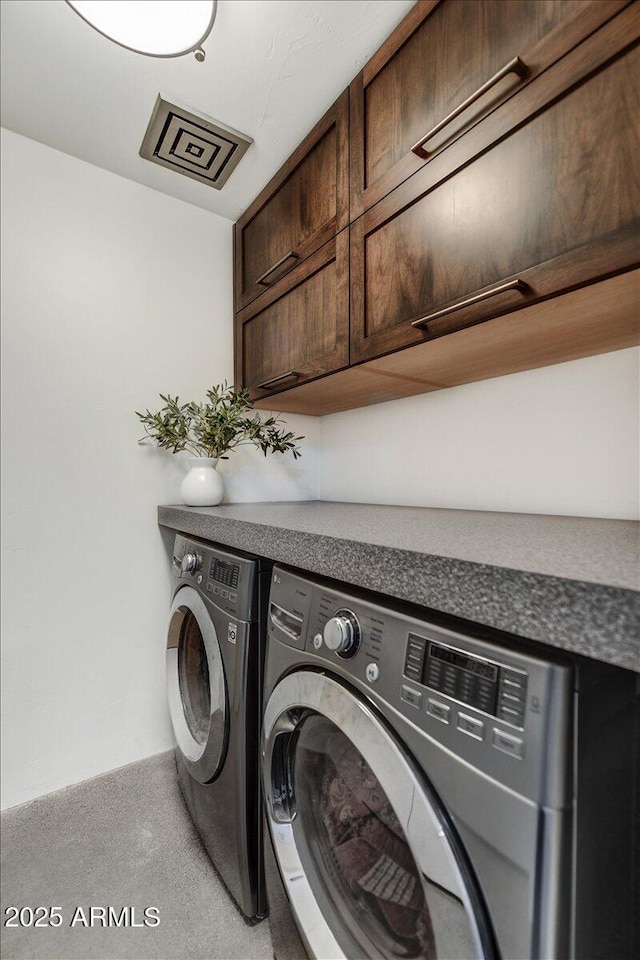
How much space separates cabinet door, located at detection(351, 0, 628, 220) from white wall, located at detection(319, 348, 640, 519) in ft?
2.06

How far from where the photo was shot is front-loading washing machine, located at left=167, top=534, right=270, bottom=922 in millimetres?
1036

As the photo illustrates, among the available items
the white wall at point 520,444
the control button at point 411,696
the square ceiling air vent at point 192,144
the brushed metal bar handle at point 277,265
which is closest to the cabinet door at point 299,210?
the brushed metal bar handle at point 277,265

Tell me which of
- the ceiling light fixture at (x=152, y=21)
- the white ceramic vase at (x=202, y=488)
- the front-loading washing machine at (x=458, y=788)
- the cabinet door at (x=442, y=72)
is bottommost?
the front-loading washing machine at (x=458, y=788)

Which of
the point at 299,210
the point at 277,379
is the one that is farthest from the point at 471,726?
the point at 299,210

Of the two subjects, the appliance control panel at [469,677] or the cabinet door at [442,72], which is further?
the cabinet door at [442,72]

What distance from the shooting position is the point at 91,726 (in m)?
1.60

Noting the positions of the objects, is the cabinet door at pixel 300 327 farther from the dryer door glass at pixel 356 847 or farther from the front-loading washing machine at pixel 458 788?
the dryer door glass at pixel 356 847

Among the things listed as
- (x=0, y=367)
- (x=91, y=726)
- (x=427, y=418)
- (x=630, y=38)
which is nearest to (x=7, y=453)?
(x=0, y=367)

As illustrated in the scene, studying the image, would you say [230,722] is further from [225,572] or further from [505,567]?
[505,567]

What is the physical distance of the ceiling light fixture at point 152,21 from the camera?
1002 millimetres

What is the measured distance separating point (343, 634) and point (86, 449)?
1340 millimetres

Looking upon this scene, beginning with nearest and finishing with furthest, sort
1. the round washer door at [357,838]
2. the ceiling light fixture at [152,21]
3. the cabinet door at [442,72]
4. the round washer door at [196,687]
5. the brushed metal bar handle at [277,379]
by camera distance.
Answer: the round washer door at [357,838] < the cabinet door at [442,72] < the ceiling light fixture at [152,21] < the round washer door at [196,687] < the brushed metal bar handle at [277,379]

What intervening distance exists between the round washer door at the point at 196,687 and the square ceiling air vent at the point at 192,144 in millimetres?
1494

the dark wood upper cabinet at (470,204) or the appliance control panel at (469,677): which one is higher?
the dark wood upper cabinet at (470,204)
